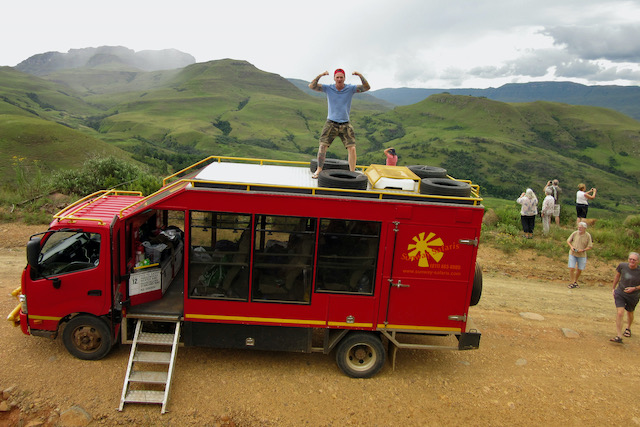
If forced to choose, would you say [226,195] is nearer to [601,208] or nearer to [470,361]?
[470,361]

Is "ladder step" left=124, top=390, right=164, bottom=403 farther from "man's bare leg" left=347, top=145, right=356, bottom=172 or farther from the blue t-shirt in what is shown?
the blue t-shirt

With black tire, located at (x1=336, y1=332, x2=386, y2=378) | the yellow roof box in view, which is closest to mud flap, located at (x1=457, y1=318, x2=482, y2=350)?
black tire, located at (x1=336, y1=332, x2=386, y2=378)

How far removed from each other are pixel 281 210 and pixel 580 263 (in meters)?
9.51

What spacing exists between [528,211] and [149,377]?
1368 cm

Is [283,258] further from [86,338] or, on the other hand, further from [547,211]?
[547,211]

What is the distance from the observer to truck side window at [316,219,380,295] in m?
6.02

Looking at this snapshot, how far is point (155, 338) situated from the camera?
621 cm

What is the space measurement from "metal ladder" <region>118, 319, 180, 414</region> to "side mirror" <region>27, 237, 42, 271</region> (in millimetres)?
1634

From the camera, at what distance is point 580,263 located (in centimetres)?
1142

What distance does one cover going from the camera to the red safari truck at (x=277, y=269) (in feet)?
19.6

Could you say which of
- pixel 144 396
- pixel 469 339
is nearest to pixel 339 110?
pixel 469 339

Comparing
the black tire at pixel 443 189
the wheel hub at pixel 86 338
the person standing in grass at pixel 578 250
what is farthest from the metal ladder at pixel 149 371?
the person standing in grass at pixel 578 250

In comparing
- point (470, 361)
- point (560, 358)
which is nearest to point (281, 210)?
point (470, 361)

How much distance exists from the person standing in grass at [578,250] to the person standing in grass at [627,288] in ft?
8.56
